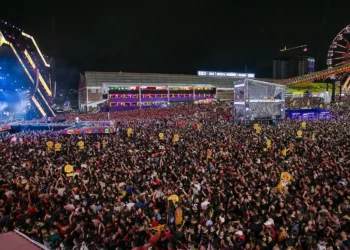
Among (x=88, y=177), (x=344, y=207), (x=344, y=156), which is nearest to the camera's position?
(x=344, y=207)

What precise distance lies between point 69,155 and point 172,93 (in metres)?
52.3

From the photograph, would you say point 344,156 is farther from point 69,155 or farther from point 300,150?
point 69,155

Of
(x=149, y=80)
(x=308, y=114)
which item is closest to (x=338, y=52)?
(x=308, y=114)

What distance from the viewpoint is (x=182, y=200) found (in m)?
7.77

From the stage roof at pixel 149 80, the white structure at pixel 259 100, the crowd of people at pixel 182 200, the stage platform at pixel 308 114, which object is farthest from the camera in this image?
the stage roof at pixel 149 80

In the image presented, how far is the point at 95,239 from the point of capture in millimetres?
6023

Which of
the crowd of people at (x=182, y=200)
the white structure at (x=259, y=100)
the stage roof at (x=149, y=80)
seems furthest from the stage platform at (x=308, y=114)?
the stage roof at (x=149, y=80)

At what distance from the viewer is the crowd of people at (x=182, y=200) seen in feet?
19.6

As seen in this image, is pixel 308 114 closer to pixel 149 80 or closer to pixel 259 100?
pixel 259 100

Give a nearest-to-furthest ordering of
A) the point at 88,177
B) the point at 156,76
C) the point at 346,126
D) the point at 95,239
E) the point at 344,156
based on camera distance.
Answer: the point at 95,239, the point at 88,177, the point at 344,156, the point at 346,126, the point at 156,76

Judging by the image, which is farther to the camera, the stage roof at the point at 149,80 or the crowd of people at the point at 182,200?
the stage roof at the point at 149,80

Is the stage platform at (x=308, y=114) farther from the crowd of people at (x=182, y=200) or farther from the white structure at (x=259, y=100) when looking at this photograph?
the crowd of people at (x=182, y=200)

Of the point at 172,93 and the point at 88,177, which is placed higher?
the point at 172,93

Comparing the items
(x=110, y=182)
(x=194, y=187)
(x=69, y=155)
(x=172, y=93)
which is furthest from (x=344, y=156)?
(x=172, y=93)
